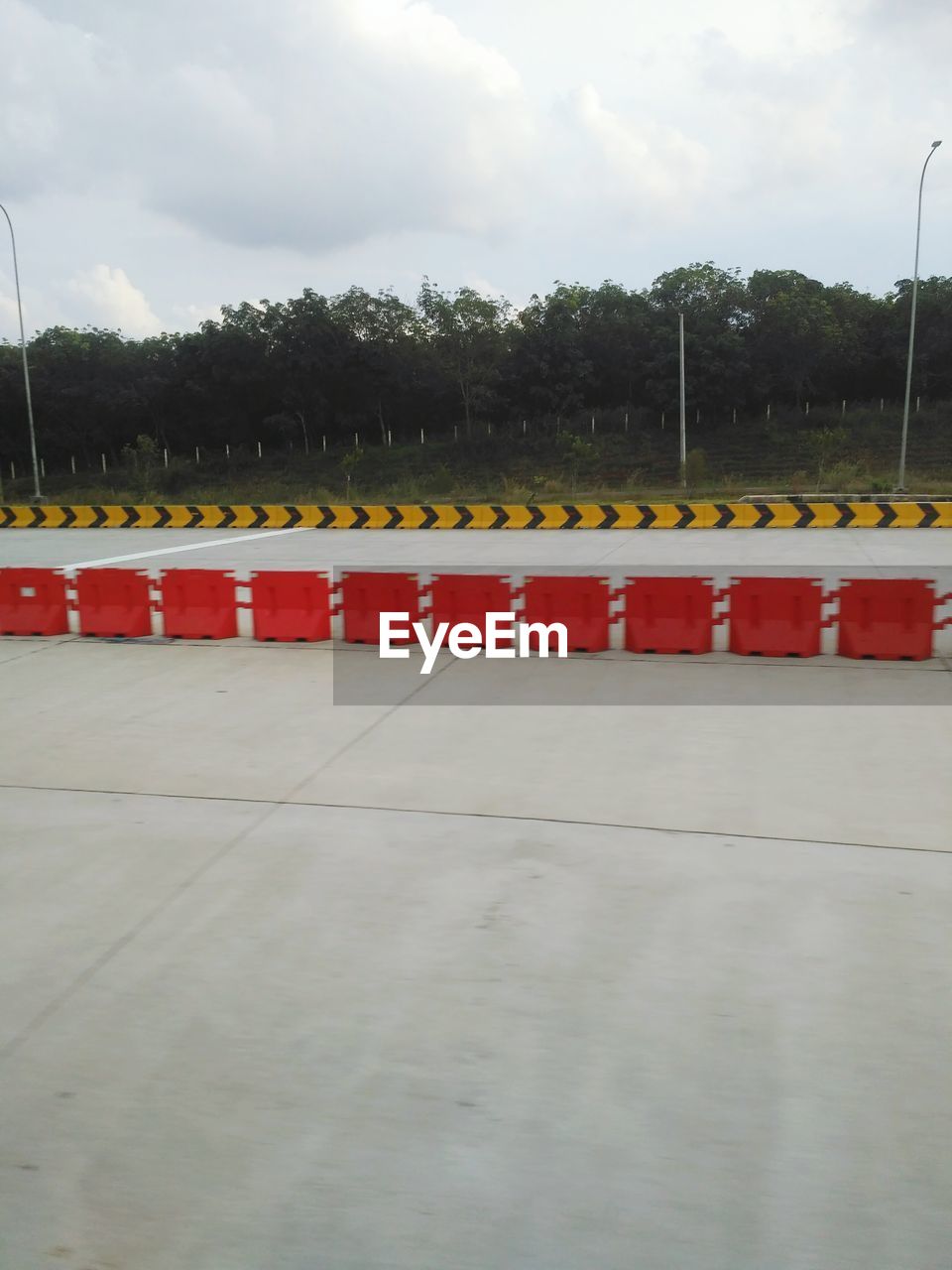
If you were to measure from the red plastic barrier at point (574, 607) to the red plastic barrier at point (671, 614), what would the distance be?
28cm

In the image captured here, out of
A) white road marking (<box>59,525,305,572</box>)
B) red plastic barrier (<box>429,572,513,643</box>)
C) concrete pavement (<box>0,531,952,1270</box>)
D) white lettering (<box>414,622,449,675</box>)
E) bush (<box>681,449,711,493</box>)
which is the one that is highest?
bush (<box>681,449,711,493</box>)

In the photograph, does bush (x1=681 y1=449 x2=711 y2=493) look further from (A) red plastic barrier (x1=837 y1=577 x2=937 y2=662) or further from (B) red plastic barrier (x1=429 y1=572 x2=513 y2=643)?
(A) red plastic barrier (x1=837 y1=577 x2=937 y2=662)

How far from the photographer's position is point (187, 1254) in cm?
281

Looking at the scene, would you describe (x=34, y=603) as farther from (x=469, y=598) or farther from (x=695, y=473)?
(x=695, y=473)

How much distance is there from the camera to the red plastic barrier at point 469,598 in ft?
34.4

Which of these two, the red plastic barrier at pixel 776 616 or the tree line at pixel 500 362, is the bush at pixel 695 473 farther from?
the red plastic barrier at pixel 776 616

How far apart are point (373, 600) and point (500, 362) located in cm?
5735

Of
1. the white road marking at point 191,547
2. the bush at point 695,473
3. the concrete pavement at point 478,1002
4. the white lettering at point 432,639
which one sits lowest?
the concrete pavement at point 478,1002

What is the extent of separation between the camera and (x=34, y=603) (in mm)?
11703

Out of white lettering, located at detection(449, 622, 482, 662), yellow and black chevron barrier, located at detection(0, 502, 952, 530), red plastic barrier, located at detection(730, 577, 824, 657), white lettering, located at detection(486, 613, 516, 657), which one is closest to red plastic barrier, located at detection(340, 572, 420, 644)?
white lettering, located at detection(449, 622, 482, 662)

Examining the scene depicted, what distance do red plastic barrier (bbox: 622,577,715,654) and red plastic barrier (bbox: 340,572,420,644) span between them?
6.96 feet

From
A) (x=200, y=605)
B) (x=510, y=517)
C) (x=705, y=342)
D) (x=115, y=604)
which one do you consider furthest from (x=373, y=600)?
(x=705, y=342)

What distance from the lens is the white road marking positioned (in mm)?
18859

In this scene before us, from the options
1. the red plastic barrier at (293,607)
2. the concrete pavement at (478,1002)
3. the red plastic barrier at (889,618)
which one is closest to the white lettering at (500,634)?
the red plastic barrier at (293,607)
